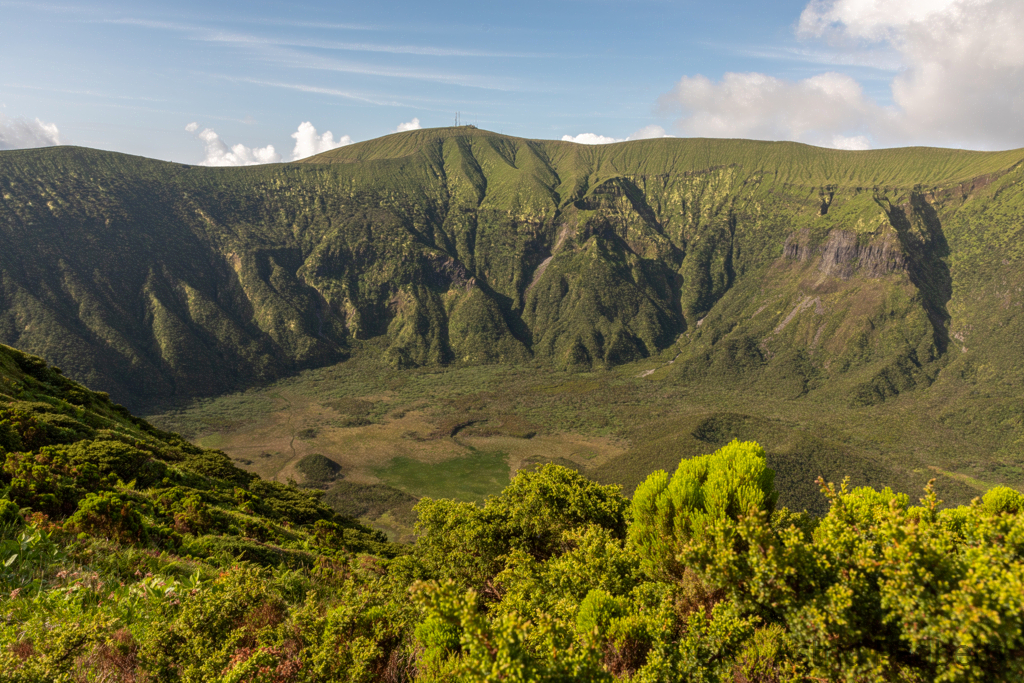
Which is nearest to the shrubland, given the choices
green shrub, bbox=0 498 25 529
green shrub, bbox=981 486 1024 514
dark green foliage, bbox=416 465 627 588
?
green shrub, bbox=0 498 25 529

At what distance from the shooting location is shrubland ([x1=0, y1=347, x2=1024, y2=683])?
11492mm

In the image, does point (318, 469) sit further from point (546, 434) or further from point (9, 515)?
point (9, 515)

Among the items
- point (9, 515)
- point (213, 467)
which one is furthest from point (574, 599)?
point (213, 467)

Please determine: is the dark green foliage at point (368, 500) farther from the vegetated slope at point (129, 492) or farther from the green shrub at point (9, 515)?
the green shrub at point (9, 515)

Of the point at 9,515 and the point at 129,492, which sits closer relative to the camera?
the point at 9,515

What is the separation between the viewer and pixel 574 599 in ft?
69.9

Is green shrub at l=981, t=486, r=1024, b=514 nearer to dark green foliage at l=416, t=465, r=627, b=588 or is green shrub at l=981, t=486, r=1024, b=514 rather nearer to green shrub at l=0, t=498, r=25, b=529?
dark green foliage at l=416, t=465, r=627, b=588

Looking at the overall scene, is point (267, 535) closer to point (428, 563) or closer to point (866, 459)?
point (428, 563)

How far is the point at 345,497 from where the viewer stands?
9888cm

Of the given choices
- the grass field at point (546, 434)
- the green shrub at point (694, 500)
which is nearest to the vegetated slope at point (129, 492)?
the green shrub at point (694, 500)

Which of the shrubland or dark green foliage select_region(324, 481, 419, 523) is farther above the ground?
the shrubland

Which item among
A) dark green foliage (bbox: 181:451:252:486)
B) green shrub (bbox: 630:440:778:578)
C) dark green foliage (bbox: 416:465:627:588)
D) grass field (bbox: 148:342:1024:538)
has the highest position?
green shrub (bbox: 630:440:778:578)

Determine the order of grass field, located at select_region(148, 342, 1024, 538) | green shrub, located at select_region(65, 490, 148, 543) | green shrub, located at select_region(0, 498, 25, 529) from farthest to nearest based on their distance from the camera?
grass field, located at select_region(148, 342, 1024, 538)
green shrub, located at select_region(65, 490, 148, 543)
green shrub, located at select_region(0, 498, 25, 529)

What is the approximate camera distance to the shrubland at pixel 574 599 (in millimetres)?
11492
